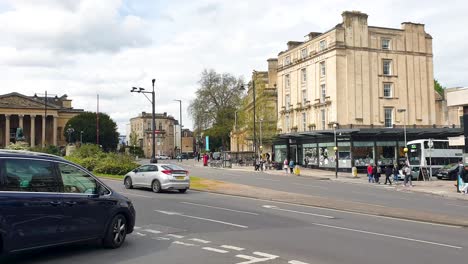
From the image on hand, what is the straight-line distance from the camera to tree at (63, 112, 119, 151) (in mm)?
116812

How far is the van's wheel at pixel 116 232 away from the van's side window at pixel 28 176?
1552 mm

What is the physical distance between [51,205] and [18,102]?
121 metres

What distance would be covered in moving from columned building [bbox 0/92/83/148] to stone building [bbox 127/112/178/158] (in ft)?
87.0

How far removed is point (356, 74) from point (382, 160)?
10.6 meters

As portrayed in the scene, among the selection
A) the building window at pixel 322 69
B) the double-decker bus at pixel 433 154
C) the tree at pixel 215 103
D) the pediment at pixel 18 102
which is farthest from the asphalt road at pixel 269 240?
the pediment at pixel 18 102

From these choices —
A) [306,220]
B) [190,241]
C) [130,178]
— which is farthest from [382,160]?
[190,241]

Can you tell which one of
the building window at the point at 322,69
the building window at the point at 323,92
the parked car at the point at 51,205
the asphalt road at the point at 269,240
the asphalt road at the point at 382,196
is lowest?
the asphalt road at the point at 382,196

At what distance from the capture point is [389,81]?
58875 millimetres

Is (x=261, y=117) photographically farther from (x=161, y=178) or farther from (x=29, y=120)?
(x=29, y=120)

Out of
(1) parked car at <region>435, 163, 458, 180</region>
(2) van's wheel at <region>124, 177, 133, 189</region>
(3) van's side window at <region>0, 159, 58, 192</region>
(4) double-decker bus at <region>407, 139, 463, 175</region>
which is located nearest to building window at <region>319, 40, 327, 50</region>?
(4) double-decker bus at <region>407, 139, 463, 175</region>

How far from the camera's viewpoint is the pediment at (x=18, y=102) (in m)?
116

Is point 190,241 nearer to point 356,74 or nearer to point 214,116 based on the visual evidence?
point 356,74

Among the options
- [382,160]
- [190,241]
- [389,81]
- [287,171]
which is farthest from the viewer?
[389,81]

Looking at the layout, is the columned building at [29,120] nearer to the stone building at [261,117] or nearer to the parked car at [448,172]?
the stone building at [261,117]
